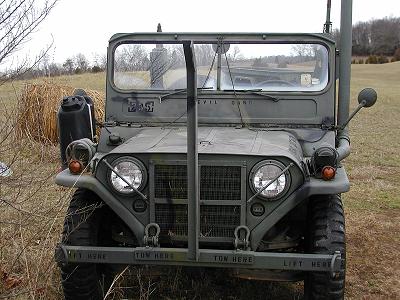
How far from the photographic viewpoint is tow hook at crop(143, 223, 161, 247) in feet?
13.0

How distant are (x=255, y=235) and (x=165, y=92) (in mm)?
1801

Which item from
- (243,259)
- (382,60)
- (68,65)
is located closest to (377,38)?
(382,60)

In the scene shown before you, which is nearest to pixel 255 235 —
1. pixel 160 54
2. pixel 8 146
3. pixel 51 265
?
pixel 51 265

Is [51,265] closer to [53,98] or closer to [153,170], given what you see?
[153,170]

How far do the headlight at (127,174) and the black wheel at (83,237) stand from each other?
0.23m

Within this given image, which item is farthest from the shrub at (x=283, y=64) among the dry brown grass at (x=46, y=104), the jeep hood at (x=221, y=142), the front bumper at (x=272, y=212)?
the dry brown grass at (x=46, y=104)

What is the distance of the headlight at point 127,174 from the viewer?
3998 millimetres

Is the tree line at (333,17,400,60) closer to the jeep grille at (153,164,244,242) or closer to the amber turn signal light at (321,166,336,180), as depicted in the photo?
the amber turn signal light at (321,166,336,180)

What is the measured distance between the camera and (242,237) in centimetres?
397

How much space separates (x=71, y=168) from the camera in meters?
4.32

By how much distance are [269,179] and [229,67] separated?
162cm

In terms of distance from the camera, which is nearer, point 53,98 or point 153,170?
point 153,170

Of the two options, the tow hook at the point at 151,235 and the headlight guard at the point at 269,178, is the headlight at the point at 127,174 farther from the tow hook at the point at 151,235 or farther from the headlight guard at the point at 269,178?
the headlight guard at the point at 269,178

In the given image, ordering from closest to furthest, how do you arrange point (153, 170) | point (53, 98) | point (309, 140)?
1. point (153, 170)
2. point (309, 140)
3. point (53, 98)
